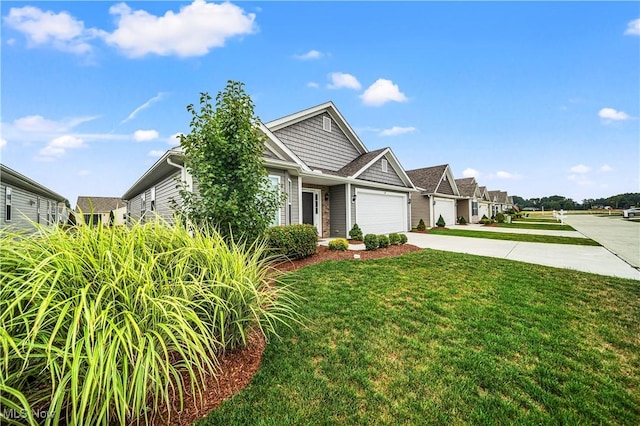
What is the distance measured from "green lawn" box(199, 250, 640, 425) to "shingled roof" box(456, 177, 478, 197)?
2601 centimetres

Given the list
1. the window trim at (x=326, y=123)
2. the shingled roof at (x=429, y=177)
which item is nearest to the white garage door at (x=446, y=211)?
the shingled roof at (x=429, y=177)

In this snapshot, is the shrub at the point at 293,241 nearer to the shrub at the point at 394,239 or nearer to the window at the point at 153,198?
the shrub at the point at 394,239

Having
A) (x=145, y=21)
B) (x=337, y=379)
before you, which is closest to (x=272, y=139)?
(x=145, y=21)

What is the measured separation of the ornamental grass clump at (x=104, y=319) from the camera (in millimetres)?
1592

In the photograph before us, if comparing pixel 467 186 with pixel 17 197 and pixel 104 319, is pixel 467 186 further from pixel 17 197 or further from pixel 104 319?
pixel 17 197

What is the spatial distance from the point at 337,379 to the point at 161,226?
2694 mm

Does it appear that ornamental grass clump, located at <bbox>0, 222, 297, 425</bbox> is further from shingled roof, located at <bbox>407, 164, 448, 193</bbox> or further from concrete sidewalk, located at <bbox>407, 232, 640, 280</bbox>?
shingled roof, located at <bbox>407, 164, 448, 193</bbox>

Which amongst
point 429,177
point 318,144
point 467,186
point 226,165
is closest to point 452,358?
point 226,165

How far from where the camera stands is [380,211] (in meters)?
15.5

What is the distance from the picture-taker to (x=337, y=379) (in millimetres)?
2578

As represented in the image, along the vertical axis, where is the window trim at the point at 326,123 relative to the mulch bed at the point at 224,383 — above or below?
above

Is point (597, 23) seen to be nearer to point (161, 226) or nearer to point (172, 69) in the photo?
point (161, 226)

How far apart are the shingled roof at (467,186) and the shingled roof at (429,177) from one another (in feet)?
22.7

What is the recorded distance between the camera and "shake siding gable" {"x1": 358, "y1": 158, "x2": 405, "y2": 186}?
1434cm
